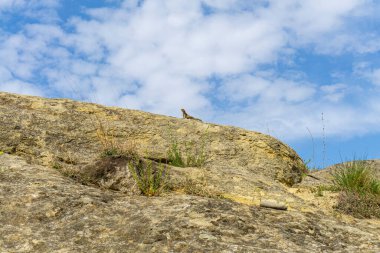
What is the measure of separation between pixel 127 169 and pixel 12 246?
2.71 meters

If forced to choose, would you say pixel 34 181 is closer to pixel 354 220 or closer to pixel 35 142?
pixel 35 142

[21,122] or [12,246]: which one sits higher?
[21,122]

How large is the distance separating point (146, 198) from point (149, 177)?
584 mm

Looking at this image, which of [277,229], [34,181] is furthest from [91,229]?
[277,229]

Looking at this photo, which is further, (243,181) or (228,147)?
(228,147)

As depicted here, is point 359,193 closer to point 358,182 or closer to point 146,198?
point 358,182

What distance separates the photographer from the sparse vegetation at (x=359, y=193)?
7738 millimetres

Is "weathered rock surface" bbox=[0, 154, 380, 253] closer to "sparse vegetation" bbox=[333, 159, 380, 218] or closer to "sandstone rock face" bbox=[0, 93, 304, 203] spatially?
"sparse vegetation" bbox=[333, 159, 380, 218]

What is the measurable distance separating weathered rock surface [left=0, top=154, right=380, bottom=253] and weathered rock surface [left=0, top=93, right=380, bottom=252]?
0.04ft

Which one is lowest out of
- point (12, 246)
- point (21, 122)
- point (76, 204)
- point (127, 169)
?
point (12, 246)

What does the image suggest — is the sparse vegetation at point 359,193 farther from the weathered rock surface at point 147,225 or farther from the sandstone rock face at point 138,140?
the sandstone rock face at point 138,140

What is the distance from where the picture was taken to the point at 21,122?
955cm

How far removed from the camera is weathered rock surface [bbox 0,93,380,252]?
5.09 meters

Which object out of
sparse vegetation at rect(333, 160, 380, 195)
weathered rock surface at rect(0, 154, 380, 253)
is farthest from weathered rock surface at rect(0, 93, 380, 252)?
sparse vegetation at rect(333, 160, 380, 195)
